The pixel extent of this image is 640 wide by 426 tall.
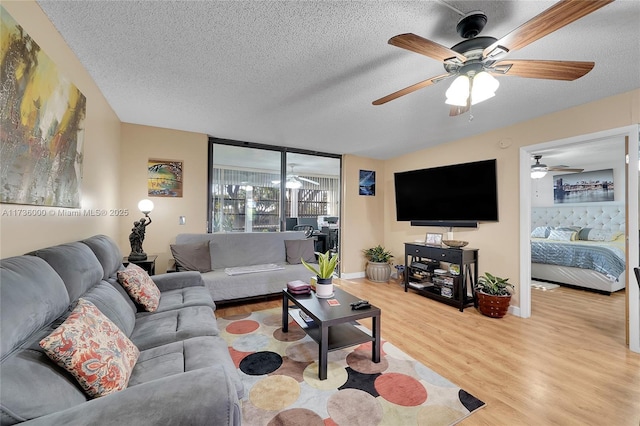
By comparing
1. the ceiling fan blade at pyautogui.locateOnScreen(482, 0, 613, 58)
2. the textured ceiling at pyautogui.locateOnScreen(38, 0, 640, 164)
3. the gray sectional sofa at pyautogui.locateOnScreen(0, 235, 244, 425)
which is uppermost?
the textured ceiling at pyautogui.locateOnScreen(38, 0, 640, 164)

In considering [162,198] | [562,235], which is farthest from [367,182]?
[562,235]

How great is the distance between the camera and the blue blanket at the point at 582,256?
3885 millimetres

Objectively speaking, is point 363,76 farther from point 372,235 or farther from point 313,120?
point 372,235

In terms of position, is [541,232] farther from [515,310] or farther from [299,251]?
[299,251]

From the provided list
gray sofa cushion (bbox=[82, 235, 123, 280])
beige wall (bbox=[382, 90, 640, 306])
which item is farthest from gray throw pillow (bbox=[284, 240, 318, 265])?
gray sofa cushion (bbox=[82, 235, 123, 280])

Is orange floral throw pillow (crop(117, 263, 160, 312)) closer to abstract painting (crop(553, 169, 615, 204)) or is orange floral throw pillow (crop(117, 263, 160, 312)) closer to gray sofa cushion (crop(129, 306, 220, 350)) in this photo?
gray sofa cushion (crop(129, 306, 220, 350))

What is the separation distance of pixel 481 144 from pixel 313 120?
93.3 inches

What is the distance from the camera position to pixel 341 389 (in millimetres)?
1783

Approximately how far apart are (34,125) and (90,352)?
1.23m

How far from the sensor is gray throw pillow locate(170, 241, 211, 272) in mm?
3292

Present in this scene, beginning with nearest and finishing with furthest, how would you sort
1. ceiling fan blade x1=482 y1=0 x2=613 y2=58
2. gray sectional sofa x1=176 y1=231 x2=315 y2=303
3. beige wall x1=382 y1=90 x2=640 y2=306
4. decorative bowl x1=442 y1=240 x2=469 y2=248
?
ceiling fan blade x1=482 y1=0 x2=613 y2=58, beige wall x1=382 y1=90 x2=640 y2=306, gray sectional sofa x1=176 y1=231 x2=315 y2=303, decorative bowl x1=442 y1=240 x2=469 y2=248

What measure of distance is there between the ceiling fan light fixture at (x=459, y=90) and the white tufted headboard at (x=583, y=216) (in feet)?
18.5

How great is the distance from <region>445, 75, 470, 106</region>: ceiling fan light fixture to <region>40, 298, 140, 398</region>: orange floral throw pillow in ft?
7.60

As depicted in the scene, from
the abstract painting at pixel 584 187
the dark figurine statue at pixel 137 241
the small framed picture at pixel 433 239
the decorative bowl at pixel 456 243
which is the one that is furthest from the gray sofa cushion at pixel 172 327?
the abstract painting at pixel 584 187
